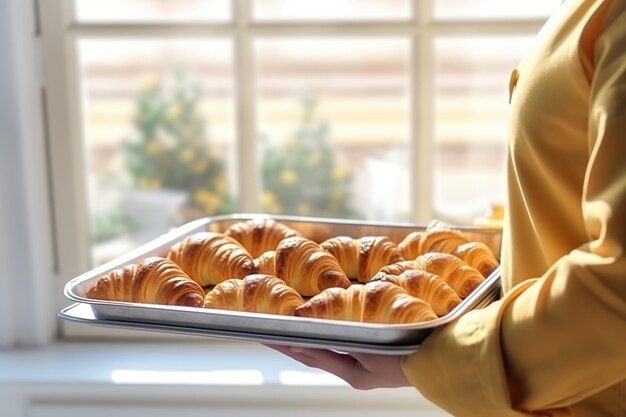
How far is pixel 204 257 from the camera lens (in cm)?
98

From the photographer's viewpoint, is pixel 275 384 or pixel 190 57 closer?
pixel 275 384

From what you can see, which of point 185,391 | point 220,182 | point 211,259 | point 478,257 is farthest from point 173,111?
point 478,257

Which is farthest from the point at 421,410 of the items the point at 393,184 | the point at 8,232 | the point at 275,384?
the point at 8,232

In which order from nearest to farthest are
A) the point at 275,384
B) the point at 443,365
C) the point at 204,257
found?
the point at 443,365 < the point at 204,257 < the point at 275,384

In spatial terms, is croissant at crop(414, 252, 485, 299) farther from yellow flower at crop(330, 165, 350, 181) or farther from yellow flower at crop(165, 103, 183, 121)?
yellow flower at crop(165, 103, 183, 121)

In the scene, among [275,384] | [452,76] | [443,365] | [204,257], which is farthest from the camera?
[452,76]

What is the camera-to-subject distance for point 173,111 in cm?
155

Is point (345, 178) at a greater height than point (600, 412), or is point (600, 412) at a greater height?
point (345, 178)

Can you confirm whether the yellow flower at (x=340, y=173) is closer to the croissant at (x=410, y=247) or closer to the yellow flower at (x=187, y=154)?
the yellow flower at (x=187, y=154)

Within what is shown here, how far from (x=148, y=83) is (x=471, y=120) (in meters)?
0.55

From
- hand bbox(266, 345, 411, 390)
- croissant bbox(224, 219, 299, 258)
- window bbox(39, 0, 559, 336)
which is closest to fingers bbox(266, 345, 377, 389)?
hand bbox(266, 345, 411, 390)

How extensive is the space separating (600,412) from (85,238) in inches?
39.9

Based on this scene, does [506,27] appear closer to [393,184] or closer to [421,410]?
[393,184]

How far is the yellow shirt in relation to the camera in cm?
66
